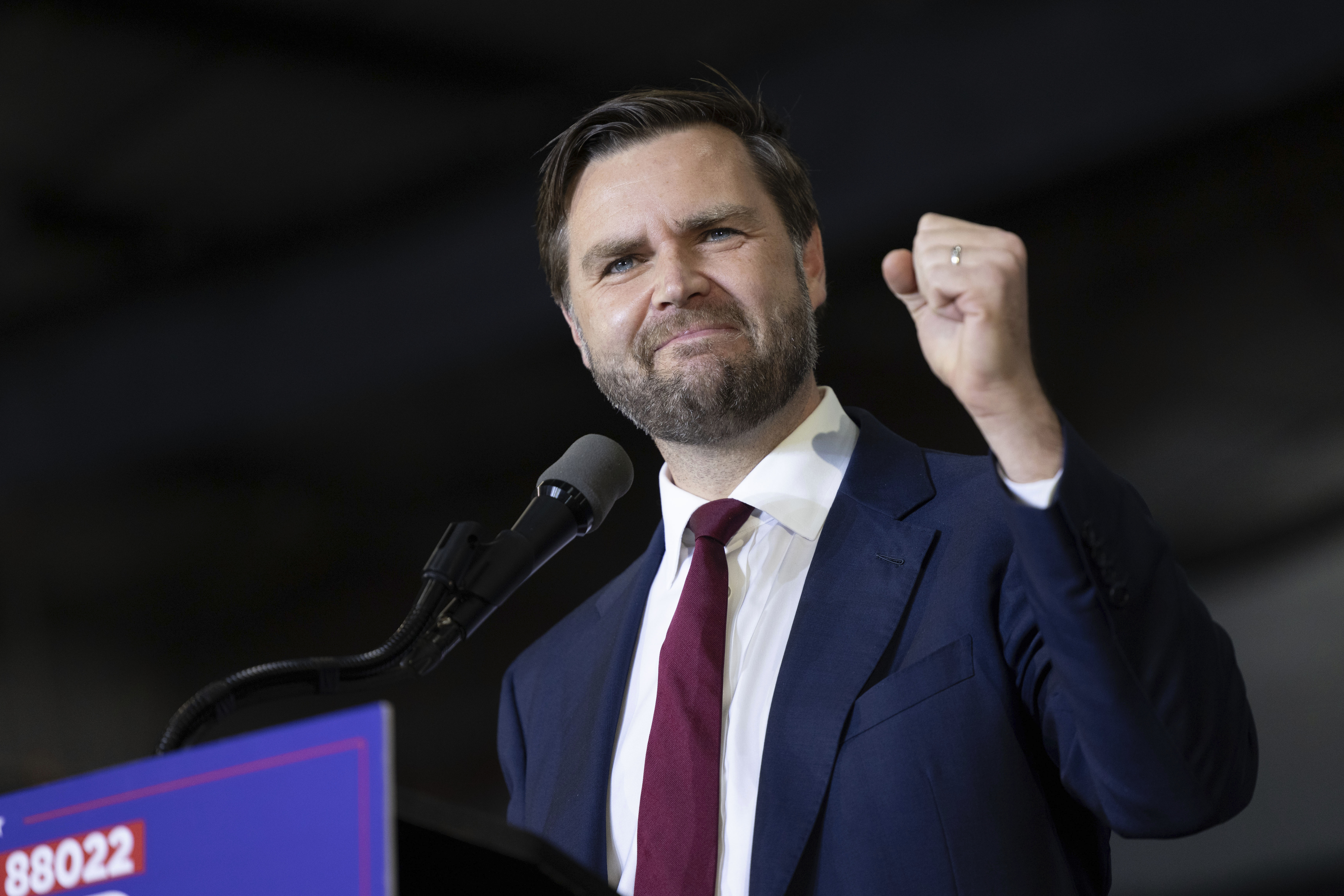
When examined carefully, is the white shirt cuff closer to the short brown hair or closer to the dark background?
the short brown hair

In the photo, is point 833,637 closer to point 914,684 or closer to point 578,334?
point 914,684

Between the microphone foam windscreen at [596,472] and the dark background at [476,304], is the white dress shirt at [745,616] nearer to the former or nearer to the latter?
the microphone foam windscreen at [596,472]

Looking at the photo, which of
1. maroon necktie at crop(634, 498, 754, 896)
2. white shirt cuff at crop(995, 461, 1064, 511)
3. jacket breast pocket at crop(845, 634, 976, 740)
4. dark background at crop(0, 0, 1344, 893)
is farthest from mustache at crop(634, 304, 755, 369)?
dark background at crop(0, 0, 1344, 893)

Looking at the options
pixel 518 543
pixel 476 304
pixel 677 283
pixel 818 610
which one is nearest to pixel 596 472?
pixel 518 543

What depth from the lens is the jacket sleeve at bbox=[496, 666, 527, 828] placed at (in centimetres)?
166

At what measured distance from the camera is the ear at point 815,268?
177cm

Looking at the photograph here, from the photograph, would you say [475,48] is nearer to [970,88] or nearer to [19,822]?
[970,88]

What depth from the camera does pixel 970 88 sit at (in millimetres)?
2279

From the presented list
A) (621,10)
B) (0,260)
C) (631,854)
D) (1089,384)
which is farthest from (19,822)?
→ (0,260)

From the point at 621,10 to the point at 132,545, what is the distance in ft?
6.07

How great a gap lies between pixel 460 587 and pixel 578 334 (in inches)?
35.3

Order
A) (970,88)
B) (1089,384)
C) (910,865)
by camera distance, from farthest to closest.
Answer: (970,88) → (1089,384) → (910,865)

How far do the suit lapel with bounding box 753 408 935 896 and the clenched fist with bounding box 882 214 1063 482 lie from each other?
0.38 meters

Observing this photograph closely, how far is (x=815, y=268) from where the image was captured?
182cm
